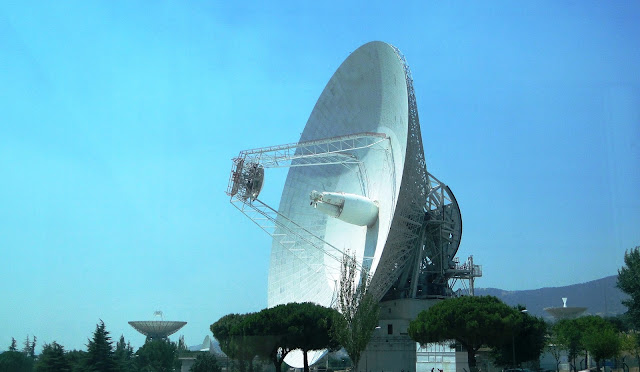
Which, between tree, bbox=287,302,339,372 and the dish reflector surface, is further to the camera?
tree, bbox=287,302,339,372

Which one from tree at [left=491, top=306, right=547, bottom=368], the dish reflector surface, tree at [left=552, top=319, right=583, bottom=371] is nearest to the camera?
the dish reflector surface

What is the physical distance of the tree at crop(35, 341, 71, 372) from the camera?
4272 cm

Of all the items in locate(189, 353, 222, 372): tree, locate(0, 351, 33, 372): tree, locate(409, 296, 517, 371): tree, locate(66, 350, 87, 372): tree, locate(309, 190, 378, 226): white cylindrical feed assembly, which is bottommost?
locate(189, 353, 222, 372): tree

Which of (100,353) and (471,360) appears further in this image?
(471,360)

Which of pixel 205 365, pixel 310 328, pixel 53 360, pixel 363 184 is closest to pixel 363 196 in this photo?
pixel 363 184

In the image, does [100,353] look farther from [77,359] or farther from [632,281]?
[632,281]

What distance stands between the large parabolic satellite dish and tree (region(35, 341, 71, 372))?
16.2m

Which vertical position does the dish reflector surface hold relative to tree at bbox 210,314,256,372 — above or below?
above

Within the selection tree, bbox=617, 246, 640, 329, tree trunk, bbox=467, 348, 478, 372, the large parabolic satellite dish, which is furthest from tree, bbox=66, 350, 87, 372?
tree, bbox=617, 246, 640, 329

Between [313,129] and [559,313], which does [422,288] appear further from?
[559,313]

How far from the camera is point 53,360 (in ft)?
141

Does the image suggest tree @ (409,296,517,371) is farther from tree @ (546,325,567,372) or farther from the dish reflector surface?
tree @ (546,325,567,372)

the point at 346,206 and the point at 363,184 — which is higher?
the point at 363,184

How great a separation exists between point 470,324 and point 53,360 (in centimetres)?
3111
